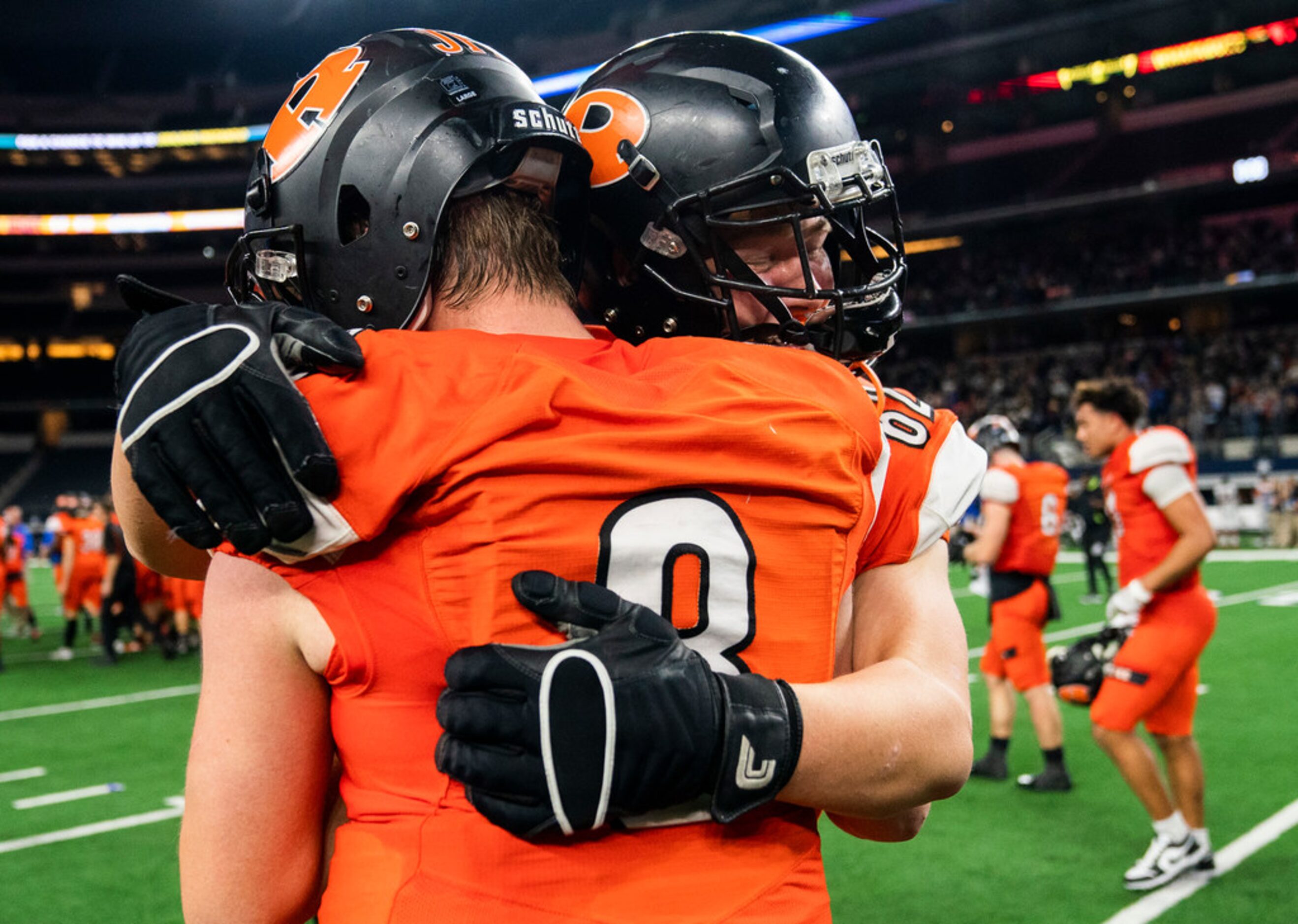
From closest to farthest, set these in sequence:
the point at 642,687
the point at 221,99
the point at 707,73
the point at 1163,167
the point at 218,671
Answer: the point at 642,687, the point at 218,671, the point at 707,73, the point at 1163,167, the point at 221,99

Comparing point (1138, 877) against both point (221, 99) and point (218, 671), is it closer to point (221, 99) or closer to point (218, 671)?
point (218, 671)

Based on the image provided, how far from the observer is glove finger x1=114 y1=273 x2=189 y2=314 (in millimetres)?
1318

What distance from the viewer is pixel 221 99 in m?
45.9

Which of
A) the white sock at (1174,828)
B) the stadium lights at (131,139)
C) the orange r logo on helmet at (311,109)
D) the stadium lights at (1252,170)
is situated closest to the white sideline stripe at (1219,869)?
the white sock at (1174,828)

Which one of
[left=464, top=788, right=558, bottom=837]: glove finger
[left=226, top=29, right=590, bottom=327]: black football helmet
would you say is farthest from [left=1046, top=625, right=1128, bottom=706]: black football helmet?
[left=464, top=788, right=558, bottom=837]: glove finger

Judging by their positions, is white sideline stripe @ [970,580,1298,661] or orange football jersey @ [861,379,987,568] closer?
orange football jersey @ [861,379,987,568]

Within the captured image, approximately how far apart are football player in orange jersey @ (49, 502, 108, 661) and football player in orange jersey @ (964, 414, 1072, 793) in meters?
11.0

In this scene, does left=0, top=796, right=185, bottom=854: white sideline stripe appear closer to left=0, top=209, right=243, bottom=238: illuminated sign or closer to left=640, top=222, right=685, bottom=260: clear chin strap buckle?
left=640, top=222, right=685, bottom=260: clear chin strap buckle

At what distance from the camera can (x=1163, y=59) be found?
3225cm

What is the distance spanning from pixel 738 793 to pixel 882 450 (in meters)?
0.50

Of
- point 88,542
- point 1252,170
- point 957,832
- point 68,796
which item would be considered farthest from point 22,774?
point 1252,170

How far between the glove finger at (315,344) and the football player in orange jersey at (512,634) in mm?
23

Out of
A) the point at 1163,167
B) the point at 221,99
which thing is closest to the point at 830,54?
the point at 1163,167

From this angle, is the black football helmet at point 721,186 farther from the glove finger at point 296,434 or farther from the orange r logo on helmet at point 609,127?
the glove finger at point 296,434
